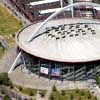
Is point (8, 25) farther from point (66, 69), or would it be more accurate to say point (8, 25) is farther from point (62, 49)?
point (66, 69)

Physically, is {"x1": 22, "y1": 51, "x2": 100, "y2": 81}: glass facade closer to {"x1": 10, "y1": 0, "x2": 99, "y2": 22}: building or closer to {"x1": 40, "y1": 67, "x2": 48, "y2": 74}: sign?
{"x1": 40, "y1": 67, "x2": 48, "y2": 74}: sign

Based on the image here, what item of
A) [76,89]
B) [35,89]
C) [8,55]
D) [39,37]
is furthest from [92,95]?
[8,55]

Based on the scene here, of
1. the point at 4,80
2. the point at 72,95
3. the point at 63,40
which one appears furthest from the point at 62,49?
the point at 4,80

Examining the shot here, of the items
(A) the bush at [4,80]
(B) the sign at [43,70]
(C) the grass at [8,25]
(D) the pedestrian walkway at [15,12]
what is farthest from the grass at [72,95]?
(D) the pedestrian walkway at [15,12]

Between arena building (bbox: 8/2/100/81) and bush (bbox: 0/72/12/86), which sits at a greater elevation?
arena building (bbox: 8/2/100/81)

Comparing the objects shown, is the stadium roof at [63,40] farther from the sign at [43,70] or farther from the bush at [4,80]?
the bush at [4,80]

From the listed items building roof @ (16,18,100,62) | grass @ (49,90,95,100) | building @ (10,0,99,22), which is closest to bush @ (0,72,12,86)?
building roof @ (16,18,100,62)
